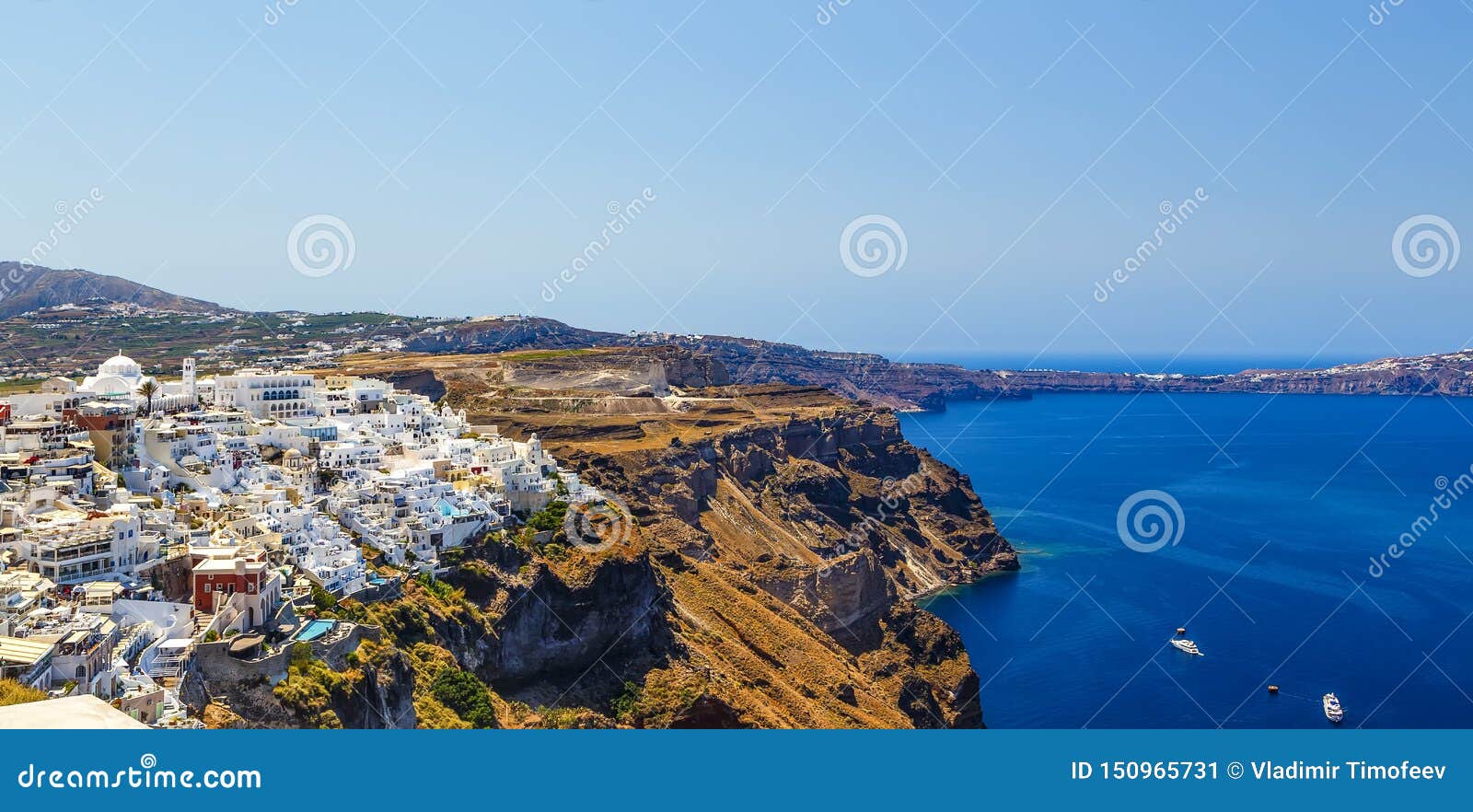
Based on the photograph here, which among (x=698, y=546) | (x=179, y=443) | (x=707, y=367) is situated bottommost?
(x=698, y=546)

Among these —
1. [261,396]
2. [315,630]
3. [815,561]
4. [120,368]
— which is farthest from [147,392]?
[815,561]

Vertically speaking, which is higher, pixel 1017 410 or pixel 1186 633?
pixel 1017 410

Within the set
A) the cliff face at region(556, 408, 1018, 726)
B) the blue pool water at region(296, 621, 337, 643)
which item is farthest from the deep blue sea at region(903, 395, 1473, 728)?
the blue pool water at region(296, 621, 337, 643)

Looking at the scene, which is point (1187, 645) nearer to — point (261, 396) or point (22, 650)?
point (261, 396)

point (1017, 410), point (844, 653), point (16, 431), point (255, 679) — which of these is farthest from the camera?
point (1017, 410)

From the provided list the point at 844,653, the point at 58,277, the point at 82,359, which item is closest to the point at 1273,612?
the point at 844,653

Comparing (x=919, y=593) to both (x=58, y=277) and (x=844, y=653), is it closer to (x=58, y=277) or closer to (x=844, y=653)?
(x=844, y=653)

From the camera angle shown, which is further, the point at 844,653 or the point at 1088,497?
the point at 1088,497
